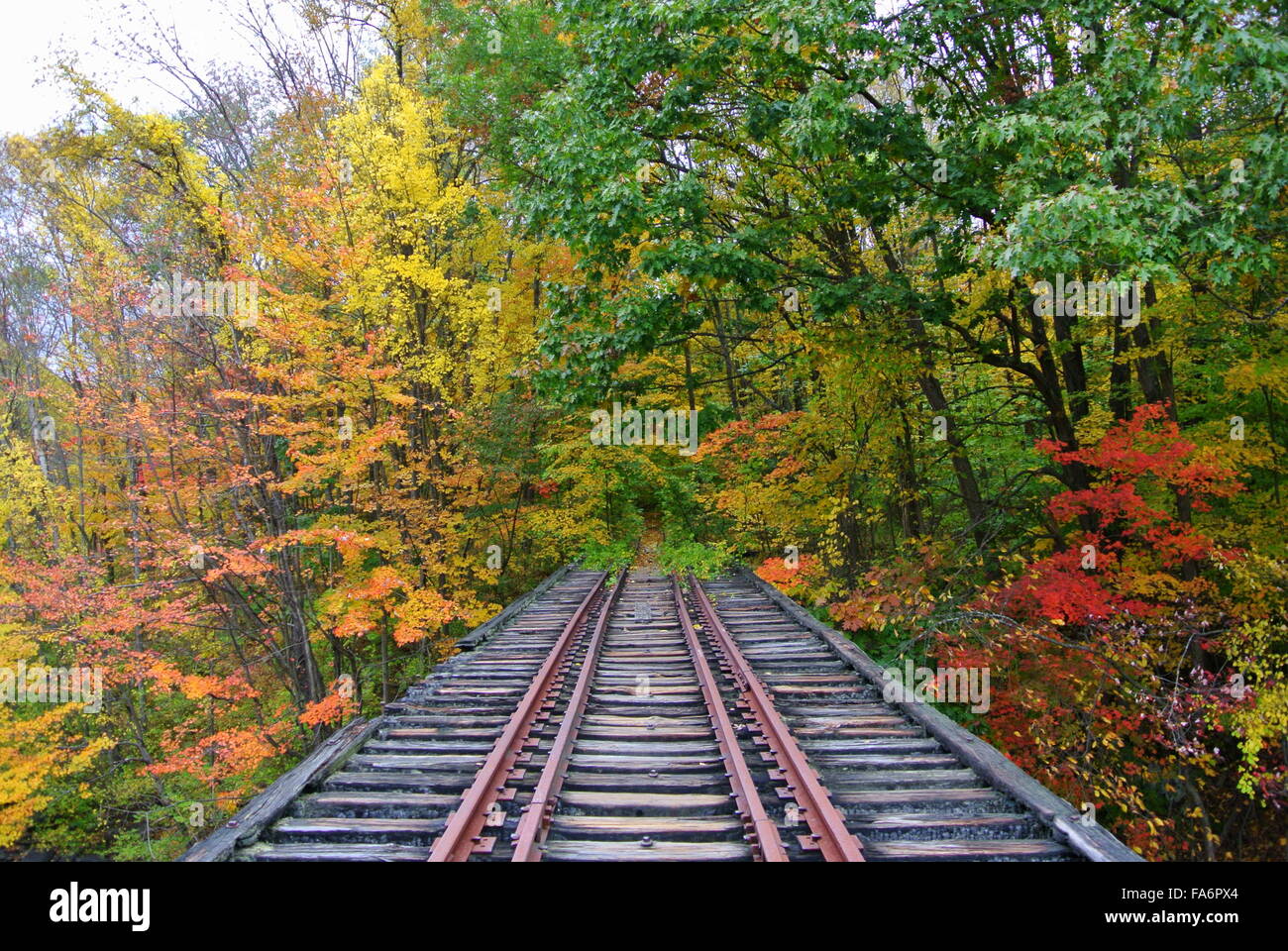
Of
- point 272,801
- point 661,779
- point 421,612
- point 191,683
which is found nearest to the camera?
point 272,801

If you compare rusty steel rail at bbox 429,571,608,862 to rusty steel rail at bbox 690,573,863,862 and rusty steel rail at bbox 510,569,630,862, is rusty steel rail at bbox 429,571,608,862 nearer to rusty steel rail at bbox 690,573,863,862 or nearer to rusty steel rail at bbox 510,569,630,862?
rusty steel rail at bbox 510,569,630,862

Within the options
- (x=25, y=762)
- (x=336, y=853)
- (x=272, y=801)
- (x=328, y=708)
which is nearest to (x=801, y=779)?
(x=336, y=853)

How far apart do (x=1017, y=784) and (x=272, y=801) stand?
4826 mm

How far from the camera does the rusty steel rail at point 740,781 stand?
370cm

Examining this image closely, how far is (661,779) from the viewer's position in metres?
4.82

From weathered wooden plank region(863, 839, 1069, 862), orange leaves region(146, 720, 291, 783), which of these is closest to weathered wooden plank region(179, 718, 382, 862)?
weathered wooden plank region(863, 839, 1069, 862)

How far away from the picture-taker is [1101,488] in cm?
800

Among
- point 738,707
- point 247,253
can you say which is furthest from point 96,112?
point 738,707

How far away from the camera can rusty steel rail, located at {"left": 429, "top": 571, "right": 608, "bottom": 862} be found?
12.5 feet

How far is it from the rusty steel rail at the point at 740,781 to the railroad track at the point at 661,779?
0.6 inches

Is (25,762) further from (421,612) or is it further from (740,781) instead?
(740,781)

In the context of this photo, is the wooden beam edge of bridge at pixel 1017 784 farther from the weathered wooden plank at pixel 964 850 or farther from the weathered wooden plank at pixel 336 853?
the weathered wooden plank at pixel 336 853

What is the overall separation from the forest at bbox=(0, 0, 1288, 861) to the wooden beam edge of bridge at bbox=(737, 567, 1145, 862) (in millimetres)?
2124

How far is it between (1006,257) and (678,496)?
1475 centimetres
